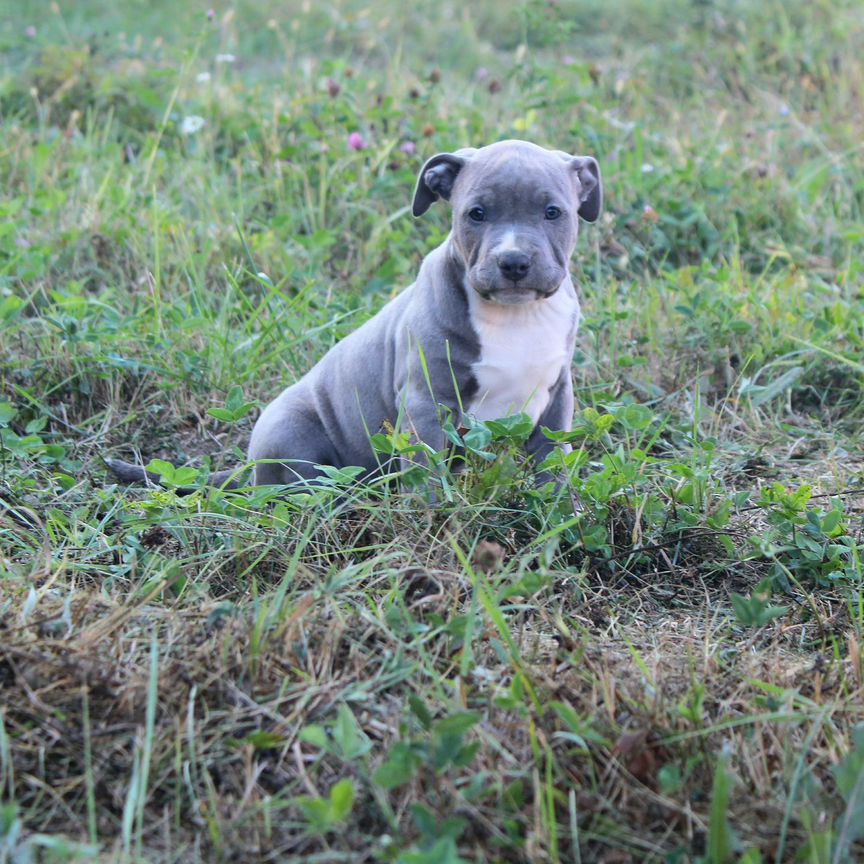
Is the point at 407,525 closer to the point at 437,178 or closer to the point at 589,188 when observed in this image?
the point at 437,178

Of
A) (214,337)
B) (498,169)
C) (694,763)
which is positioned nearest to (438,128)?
(214,337)

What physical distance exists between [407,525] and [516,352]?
0.75m

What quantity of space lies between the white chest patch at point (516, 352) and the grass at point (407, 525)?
23cm

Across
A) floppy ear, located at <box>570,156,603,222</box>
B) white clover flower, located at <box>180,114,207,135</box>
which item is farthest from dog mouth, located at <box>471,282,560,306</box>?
white clover flower, located at <box>180,114,207,135</box>

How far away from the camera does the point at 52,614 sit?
2695 mm

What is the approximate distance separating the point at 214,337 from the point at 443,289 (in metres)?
1.24

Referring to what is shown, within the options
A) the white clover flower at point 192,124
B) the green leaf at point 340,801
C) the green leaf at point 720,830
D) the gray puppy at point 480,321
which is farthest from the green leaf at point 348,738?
the white clover flower at point 192,124

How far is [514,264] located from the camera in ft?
11.1

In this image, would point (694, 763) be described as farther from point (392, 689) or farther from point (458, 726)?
point (392, 689)

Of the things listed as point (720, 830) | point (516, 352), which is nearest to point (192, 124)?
point (516, 352)

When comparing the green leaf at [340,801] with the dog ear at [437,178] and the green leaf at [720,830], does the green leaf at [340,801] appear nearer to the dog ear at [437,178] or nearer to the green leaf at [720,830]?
the green leaf at [720,830]

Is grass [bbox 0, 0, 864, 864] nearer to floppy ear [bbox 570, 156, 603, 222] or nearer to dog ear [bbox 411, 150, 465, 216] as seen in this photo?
floppy ear [bbox 570, 156, 603, 222]

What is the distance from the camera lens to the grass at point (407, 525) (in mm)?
2268

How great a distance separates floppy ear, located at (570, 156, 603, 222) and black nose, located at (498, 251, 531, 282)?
606 mm
